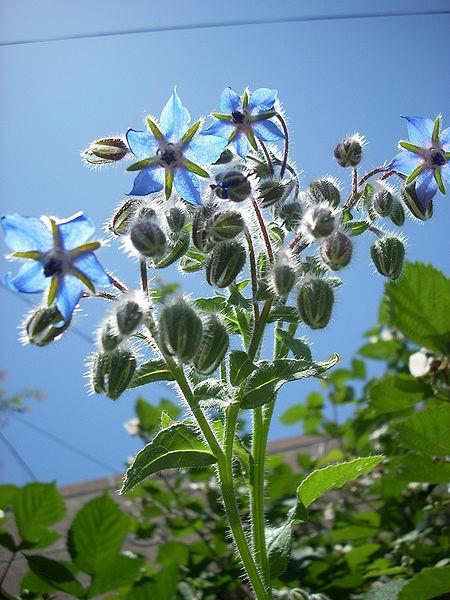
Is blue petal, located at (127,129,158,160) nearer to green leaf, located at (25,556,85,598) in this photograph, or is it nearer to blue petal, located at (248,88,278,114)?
blue petal, located at (248,88,278,114)

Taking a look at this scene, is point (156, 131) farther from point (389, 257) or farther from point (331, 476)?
point (331, 476)

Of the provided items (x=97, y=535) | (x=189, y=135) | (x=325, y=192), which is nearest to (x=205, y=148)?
(x=189, y=135)

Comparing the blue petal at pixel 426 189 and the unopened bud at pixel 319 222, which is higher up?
the blue petal at pixel 426 189

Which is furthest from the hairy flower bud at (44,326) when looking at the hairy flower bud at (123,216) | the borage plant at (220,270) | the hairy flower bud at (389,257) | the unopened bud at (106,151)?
the hairy flower bud at (389,257)

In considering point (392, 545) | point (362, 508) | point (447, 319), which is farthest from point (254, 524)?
point (362, 508)

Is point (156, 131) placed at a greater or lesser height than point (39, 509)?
greater

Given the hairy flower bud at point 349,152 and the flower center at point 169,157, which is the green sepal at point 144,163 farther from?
the hairy flower bud at point 349,152

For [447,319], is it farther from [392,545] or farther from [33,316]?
[33,316]
